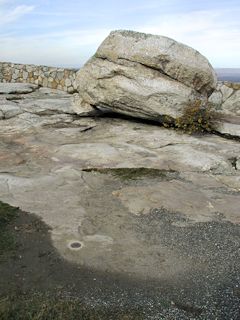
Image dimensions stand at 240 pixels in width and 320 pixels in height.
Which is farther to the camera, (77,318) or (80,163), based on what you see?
(80,163)

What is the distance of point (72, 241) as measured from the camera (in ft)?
19.2

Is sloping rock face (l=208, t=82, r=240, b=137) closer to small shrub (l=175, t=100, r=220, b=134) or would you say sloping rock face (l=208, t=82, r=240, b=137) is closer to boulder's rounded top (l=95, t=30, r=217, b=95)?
small shrub (l=175, t=100, r=220, b=134)

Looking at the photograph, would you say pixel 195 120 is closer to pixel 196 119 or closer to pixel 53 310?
pixel 196 119

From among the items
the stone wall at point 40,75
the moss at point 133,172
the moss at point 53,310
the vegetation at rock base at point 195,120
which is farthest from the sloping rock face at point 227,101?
the moss at point 53,310

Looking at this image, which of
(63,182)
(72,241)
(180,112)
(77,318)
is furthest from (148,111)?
(77,318)

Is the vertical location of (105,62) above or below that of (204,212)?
above

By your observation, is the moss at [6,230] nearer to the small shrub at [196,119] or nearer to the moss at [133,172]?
the moss at [133,172]

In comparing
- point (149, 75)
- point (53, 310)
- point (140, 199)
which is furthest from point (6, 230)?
point (149, 75)

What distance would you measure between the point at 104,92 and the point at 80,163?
374cm

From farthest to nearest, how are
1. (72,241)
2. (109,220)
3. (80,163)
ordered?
(80,163)
(109,220)
(72,241)

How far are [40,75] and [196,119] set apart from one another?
10745 millimetres

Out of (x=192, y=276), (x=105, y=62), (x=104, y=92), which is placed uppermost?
(x=105, y=62)

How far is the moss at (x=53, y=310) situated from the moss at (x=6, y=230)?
1.07 meters

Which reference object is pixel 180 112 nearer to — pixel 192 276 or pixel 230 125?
pixel 230 125
